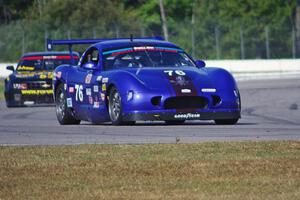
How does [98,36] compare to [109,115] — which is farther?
[98,36]

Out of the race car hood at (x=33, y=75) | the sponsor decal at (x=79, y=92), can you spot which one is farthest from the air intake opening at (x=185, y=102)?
the race car hood at (x=33, y=75)

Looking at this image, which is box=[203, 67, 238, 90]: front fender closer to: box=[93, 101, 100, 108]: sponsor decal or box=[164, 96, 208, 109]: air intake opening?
box=[164, 96, 208, 109]: air intake opening

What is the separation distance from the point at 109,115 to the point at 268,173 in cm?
610

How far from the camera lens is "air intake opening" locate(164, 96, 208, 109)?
14281 mm

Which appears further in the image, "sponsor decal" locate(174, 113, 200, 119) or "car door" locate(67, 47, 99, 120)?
"car door" locate(67, 47, 99, 120)

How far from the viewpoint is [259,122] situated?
16.0m

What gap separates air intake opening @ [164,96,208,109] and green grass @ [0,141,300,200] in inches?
114

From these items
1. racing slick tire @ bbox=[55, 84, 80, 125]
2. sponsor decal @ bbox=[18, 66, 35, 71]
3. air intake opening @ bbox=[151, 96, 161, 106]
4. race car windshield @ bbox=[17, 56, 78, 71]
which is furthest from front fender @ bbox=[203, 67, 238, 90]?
sponsor decal @ bbox=[18, 66, 35, 71]

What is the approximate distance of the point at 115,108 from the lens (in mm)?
14773

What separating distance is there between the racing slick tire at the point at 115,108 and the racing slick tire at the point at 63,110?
1734 millimetres

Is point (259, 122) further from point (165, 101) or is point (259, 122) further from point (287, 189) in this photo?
point (287, 189)

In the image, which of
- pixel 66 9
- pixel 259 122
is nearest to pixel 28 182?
pixel 259 122

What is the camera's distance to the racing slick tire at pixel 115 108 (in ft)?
47.9

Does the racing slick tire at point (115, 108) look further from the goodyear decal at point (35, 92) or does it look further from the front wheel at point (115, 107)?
the goodyear decal at point (35, 92)
